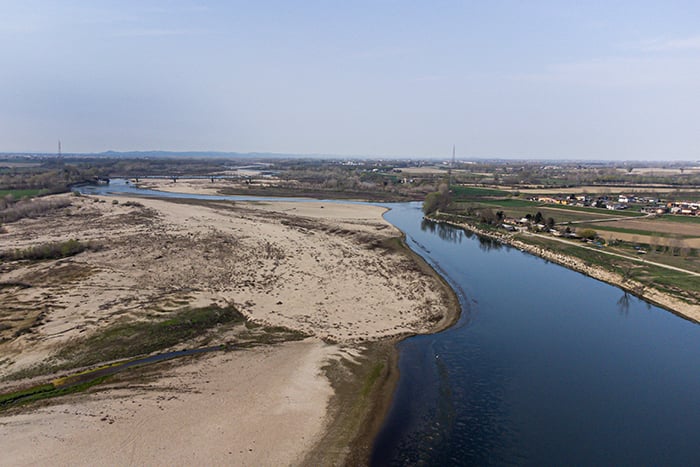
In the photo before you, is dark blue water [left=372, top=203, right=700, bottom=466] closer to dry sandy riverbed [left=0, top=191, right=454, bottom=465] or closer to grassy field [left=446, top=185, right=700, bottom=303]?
dry sandy riverbed [left=0, top=191, right=454, bottom=465]

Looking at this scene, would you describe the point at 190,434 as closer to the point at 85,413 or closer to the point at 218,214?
the point at 85,413

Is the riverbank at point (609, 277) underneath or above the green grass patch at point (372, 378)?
Result: above

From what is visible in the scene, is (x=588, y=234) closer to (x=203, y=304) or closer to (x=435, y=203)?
(x=435, y=203)

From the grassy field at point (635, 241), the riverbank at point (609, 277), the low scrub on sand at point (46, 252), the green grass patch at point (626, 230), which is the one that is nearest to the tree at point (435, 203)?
the grassy field at point (635, 241)

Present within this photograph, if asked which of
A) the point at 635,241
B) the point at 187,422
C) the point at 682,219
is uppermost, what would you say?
the point at 682,219

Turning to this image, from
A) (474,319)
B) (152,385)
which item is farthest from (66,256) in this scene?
(474,319)

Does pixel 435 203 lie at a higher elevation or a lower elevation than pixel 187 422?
higher

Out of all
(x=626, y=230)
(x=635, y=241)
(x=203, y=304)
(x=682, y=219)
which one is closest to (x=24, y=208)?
(x=203, y=304)

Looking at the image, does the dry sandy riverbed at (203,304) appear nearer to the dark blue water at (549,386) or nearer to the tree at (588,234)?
the dark blue water at (549,386)
